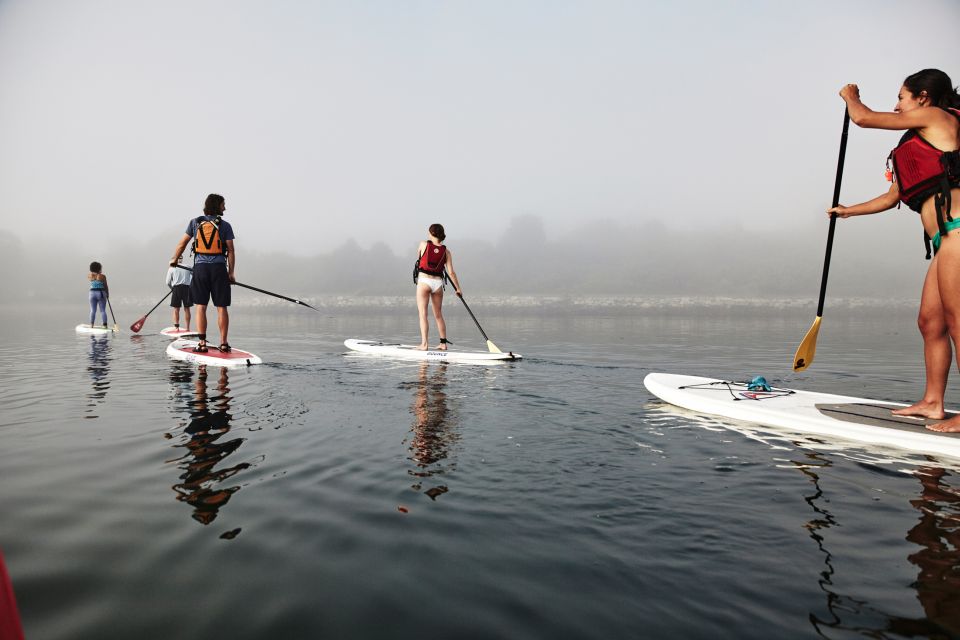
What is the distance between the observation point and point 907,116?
199 inches

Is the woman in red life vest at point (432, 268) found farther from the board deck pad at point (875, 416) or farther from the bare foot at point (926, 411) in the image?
the bare foot at point (926, 411)

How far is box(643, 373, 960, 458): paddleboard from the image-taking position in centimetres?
502

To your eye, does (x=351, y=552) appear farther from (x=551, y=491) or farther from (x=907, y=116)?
(x=907, y=116)

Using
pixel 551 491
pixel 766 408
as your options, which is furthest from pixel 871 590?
pixel 766 408

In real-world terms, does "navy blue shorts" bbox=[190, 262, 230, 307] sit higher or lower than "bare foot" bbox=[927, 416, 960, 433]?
higher

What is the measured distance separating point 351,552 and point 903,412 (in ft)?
20.5

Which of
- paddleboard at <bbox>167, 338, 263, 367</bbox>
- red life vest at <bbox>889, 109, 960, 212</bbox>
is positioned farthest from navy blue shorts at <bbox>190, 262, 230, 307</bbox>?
red life vest at <bbox>889, 109, 960, 212</bbox>

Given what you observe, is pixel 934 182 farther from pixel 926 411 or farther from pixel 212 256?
pixel 212 256

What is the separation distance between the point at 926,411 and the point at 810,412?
1.10 metres

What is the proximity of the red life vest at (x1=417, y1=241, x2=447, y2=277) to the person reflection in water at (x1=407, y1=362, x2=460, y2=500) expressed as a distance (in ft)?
14.4

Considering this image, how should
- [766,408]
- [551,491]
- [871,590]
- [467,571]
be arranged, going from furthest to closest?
[766,408]
[551,491]
[467,571]
[871,590]

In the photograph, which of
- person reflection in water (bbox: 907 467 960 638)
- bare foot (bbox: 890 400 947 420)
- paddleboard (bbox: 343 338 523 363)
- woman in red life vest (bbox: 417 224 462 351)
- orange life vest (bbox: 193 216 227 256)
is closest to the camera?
person reflection in water (bbox: 907 467 960 638)

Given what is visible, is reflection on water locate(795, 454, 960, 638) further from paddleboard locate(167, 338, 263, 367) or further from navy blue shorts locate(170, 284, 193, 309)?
navy blue shorts locate(170, 284, 193, 309)

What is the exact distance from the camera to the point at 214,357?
1099 cm
